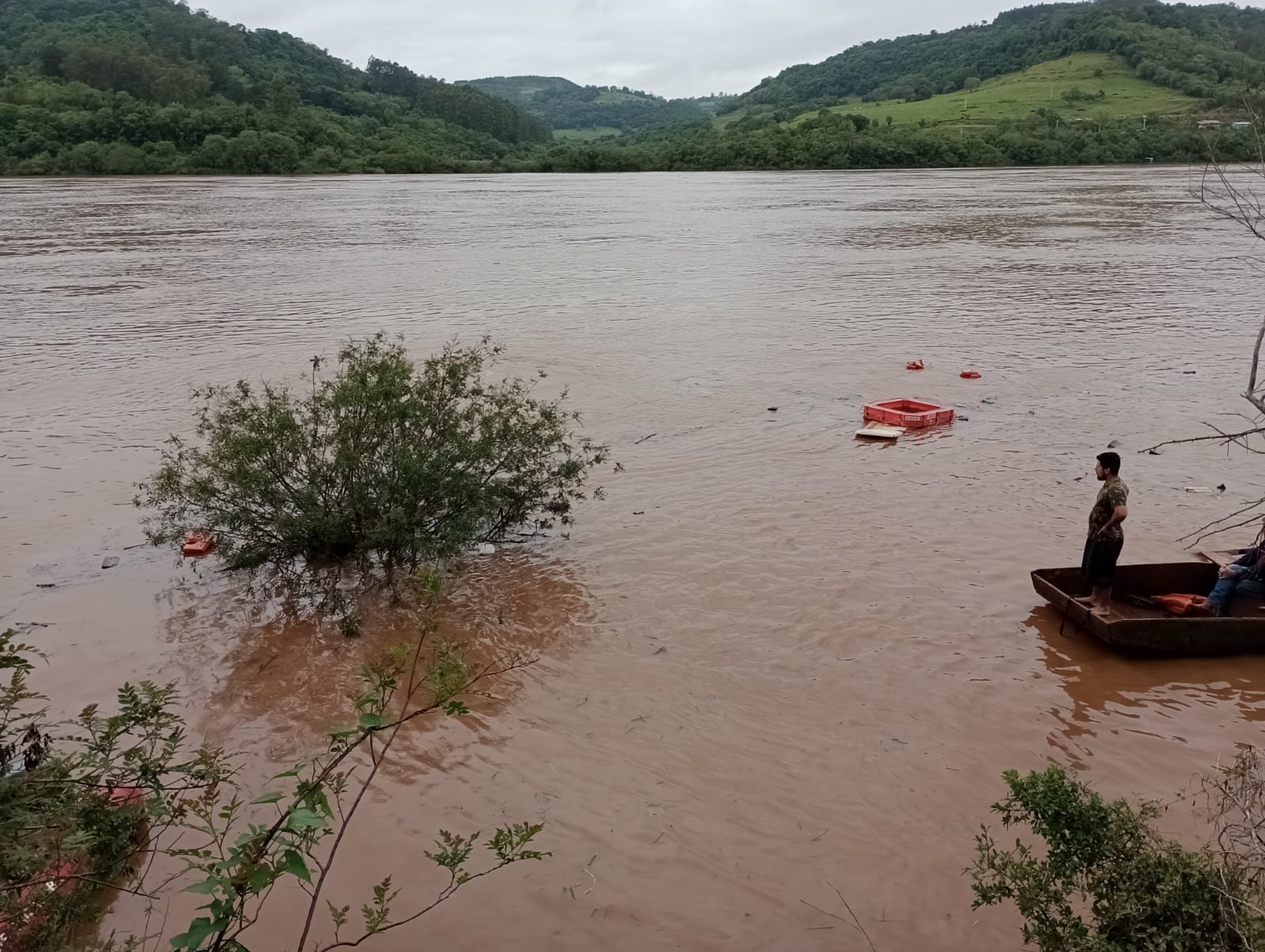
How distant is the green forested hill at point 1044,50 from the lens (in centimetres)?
10319

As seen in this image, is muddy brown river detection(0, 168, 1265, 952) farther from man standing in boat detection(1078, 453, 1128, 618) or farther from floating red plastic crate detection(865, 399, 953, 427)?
man standing in boat detection(1078, 453, 1128, 618)

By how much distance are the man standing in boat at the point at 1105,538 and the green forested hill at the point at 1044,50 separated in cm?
7272

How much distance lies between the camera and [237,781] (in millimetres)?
6336

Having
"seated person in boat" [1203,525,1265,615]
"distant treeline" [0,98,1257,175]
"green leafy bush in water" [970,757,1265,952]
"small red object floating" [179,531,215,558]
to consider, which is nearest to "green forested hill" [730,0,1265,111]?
"distant treeline" [0,98,1257,175]

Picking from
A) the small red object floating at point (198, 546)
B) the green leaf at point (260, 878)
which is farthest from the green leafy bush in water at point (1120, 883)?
the small red object floating at point (198, 546)

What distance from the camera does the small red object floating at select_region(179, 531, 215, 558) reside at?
32.0 feet

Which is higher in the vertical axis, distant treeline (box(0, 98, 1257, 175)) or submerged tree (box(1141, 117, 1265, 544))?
distant treeline (box(0, 98, 1257, 175))

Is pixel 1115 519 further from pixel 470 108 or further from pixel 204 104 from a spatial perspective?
pixel 470 108

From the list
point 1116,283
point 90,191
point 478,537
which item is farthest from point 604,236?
point 90,191

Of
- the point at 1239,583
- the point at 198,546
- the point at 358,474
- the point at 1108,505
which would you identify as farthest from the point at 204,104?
the point at 1239,583

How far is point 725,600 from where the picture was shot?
28.9 ft

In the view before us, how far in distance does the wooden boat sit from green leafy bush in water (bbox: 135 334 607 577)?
17.1ft

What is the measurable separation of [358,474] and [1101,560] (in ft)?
21.8

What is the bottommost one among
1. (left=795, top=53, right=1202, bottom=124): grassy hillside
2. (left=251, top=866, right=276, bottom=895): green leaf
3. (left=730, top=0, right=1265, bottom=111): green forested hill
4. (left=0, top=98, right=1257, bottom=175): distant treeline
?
(left=251, top=866, right=276, bottom=895): green leaf
